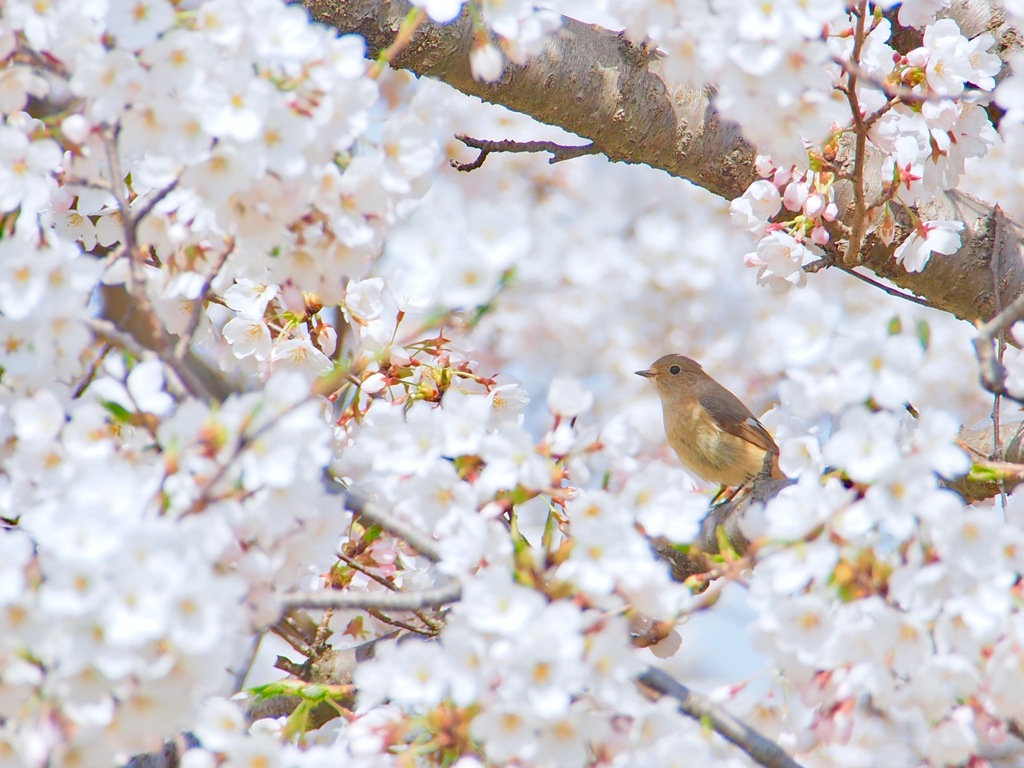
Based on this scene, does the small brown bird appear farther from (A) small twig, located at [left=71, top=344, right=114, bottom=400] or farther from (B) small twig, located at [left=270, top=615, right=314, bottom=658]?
(A) small twig, located at [left=71, top=344, right=114, bottom=400]

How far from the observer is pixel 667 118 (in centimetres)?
309

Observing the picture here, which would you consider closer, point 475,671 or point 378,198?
point 475,671

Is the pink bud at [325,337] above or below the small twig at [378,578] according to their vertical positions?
above

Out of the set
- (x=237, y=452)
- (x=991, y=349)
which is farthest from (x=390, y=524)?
(x=991, y=349)

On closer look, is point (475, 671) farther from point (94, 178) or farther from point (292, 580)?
point (94, 178)

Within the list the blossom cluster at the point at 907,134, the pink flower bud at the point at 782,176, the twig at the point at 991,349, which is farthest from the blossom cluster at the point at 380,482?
the pink flower bud at the point at 782,176

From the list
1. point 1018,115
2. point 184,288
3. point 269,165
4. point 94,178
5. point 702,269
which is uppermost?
point 1018,115

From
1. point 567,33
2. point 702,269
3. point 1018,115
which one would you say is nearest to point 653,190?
point 702,269

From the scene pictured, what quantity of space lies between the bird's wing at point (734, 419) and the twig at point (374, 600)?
123 inches

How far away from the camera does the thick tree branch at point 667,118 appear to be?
2.96 m

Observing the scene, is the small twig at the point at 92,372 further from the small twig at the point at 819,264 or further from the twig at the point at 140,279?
the small twig at the point at 819,264

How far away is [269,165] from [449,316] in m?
0.37

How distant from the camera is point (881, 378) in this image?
58.9 inches

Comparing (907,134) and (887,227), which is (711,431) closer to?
(887,227)
